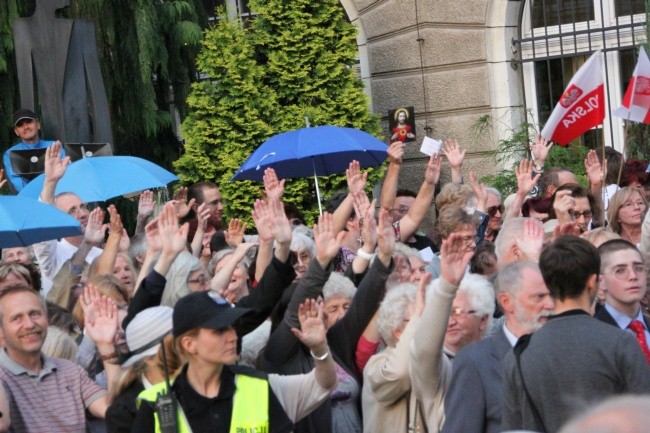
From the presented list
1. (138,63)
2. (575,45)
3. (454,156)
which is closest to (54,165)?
(454,156)

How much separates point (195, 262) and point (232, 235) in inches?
80.7

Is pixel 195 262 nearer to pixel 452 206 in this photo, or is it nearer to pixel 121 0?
pixel 452 206

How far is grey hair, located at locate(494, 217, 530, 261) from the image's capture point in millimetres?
6504

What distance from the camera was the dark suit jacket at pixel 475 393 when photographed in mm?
4797

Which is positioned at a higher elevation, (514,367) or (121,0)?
(121,0)

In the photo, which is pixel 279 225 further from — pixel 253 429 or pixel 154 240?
pixel 253 429

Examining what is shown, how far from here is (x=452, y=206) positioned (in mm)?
7812

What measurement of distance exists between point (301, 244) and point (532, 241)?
6.43ft

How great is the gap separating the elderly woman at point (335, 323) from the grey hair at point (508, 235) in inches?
31.1

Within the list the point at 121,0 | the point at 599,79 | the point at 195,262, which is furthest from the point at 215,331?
the point at 121,0

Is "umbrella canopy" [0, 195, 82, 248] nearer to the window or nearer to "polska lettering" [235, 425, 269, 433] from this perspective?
"polska lettering" [235, 425, 269, 433]

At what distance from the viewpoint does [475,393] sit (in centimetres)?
480

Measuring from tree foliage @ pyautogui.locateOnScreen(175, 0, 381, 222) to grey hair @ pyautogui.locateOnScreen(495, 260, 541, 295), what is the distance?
892 cm

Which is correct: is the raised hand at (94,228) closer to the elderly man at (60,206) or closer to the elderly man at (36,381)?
the elderly man at (60,206)
